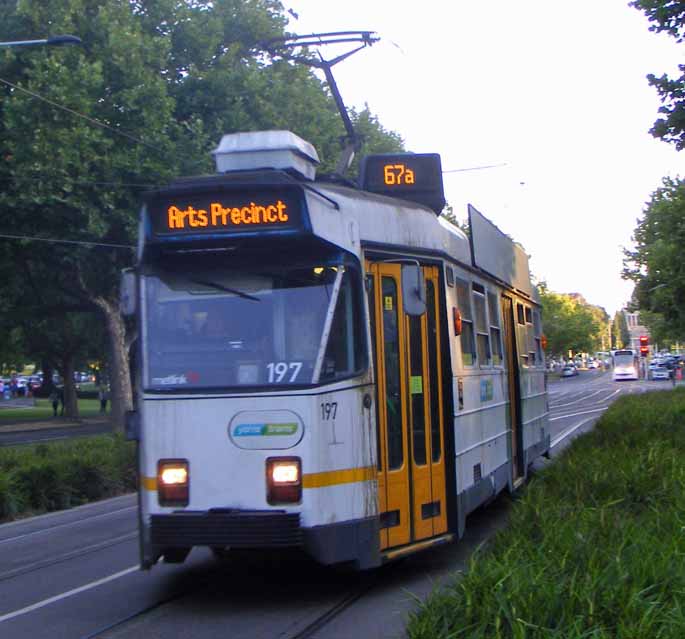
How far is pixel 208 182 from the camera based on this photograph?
857 cm

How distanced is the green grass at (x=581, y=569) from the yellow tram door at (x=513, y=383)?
2786 mm

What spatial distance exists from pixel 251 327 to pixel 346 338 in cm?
73

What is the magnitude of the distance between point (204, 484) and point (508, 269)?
7.59 m

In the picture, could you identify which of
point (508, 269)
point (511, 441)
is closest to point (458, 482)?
point (511, 441)

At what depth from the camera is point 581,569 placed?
6.89m

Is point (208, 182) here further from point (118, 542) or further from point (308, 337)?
point (118, 542)

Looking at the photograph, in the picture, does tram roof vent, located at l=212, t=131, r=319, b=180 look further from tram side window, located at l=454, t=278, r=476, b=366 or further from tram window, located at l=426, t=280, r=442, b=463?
tram side window, located at l=454, t=278, r=476, b=366

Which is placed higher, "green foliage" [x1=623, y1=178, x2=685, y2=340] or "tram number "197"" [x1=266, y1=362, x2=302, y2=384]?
"green foliage" [x1=623, y1=178, x2=685, y2=340]

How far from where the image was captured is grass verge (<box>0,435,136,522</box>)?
1636 cm

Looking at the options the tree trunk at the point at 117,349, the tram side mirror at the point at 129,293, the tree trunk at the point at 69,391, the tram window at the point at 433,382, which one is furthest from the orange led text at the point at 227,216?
the tree trunk at the point at 69,391

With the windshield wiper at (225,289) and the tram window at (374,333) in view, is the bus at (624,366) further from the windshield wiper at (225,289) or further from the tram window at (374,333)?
the windshield wiper at (225,289)

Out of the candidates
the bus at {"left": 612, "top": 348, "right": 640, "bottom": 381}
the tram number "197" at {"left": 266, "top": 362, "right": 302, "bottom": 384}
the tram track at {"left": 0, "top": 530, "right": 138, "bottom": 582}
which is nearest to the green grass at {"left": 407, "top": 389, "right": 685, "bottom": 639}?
the tram number "197" at {"left": 266, "top": 362, "right": 302, "bottom": 384}

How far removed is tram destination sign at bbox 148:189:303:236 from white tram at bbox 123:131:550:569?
0.03ft

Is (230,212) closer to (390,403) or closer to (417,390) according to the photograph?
(390,403)
